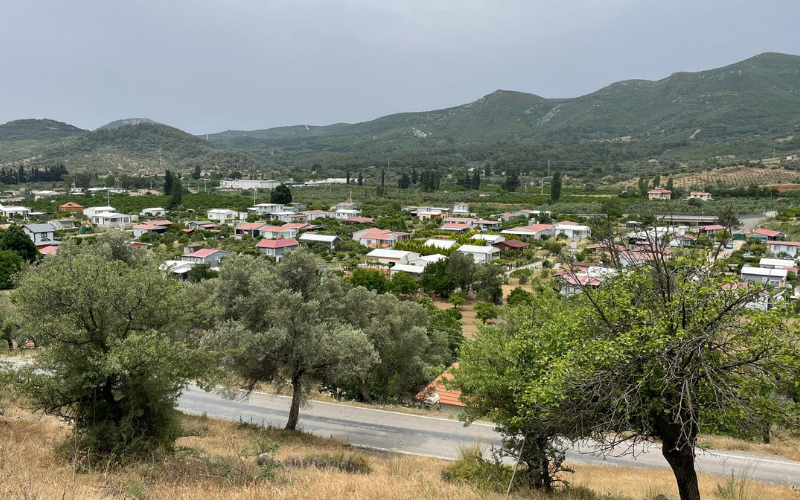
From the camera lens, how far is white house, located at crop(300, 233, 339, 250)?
5359 centimetres

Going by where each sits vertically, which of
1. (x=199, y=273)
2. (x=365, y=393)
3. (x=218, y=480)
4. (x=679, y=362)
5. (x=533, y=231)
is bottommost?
(x=365, y=393)

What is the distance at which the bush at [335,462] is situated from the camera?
917cm

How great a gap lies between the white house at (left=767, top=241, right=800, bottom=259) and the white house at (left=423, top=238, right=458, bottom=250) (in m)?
28.8

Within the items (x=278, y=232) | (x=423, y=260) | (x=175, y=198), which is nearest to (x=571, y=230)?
(x=423, y=260)

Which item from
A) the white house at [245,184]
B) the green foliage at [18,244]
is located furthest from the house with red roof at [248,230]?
the white house at [245,184]

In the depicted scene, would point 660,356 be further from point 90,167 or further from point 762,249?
point 90,167

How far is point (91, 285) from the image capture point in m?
8.02

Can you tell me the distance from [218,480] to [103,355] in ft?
8.75

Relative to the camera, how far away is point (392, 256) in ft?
149

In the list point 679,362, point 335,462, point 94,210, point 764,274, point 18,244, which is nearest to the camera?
point 679,362

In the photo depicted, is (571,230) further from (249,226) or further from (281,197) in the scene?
(281,197)

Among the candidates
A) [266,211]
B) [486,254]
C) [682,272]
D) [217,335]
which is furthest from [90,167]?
[682,272]

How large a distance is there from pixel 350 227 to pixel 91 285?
55.9m

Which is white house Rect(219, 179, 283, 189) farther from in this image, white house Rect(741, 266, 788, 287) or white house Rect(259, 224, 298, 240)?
white house Rect(741, 266, 788, 287)
